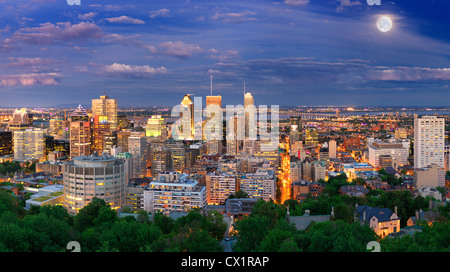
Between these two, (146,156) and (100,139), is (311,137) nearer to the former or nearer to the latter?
(146,156)

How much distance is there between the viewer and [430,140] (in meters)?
18.6

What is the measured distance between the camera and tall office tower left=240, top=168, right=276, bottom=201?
14.2 metres

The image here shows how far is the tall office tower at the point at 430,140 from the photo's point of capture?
1845 cm

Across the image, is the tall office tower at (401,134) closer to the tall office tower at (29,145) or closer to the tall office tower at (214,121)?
the tall office tower at (214,121)

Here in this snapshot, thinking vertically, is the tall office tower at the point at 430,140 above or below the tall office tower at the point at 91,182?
above

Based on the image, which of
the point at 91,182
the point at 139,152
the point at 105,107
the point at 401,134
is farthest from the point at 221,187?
the point at 105,107

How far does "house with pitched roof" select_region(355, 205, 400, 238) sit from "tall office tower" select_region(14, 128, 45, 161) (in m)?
20.4

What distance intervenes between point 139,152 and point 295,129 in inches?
526

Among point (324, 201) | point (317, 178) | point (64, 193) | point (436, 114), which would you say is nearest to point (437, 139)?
point (436, 114)

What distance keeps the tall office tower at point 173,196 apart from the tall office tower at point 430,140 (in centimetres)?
1190

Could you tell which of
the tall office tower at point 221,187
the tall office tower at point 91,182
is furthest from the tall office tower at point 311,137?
the tall office tower at point 91,182

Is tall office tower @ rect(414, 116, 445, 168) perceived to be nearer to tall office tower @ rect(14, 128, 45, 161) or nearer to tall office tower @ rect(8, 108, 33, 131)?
tall office tower @ rect(14, 128, 45, 161)
